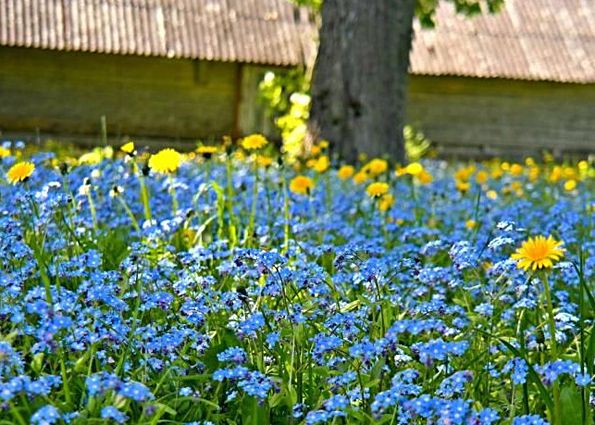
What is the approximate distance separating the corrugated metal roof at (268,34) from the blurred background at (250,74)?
0.02 m

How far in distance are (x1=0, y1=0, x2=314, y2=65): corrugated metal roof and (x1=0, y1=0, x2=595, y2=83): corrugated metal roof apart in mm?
14

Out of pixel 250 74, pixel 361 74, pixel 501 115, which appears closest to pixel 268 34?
pixel 250 74

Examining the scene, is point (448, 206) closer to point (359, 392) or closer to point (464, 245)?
point (464, 245)

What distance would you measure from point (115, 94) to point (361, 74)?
25.8 ft

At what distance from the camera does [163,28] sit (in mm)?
14414

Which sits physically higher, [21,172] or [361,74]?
[361,74]

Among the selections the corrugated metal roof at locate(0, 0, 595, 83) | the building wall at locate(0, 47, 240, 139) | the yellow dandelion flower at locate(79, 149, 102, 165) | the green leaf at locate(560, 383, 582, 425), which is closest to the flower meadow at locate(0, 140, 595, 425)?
the green leaf at locate(560, 383, 582, 425)

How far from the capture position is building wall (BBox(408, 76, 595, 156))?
16.8 metres

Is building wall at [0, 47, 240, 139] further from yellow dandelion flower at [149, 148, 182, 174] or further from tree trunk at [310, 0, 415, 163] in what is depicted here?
yellow dandelion flower at [149, 148, 182, 174]

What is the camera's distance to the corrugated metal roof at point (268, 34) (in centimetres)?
1398

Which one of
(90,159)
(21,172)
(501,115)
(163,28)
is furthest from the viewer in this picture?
(501,115)

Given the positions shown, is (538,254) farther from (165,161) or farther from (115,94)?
(115,94)

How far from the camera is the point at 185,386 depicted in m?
2.37

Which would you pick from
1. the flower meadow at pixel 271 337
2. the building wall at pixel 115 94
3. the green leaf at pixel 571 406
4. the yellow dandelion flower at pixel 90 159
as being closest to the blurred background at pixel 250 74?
the building wall at pixel 115 94
